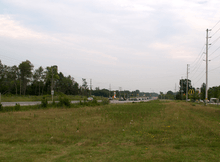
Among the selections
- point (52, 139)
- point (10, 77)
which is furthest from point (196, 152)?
point (10, 77)

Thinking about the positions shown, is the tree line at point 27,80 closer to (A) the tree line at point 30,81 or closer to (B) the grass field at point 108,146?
(A) the tree line at point 30,81

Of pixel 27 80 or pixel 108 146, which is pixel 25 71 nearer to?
pixel 27 80

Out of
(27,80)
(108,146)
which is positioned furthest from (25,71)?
(108,146)

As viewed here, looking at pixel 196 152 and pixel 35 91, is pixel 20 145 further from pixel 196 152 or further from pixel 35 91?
pixel 35 91

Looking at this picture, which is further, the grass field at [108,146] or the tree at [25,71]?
the tree at [25,71]

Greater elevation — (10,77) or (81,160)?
(10,77)

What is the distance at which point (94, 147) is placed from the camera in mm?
9227

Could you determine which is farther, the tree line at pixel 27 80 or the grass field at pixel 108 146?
the tree line at pixel 27 80

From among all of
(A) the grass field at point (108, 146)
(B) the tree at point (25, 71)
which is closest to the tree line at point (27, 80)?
(B) the tree at point (25, 71)

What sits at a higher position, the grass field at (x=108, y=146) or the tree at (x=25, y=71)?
the tree at (x=25, y=71)

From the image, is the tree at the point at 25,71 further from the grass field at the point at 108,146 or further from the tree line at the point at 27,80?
the grass field at the point at 108,146

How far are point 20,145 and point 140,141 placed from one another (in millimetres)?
6404

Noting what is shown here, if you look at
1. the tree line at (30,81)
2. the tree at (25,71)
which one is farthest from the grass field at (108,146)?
the tree at (25,71)

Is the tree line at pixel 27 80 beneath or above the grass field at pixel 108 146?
above
